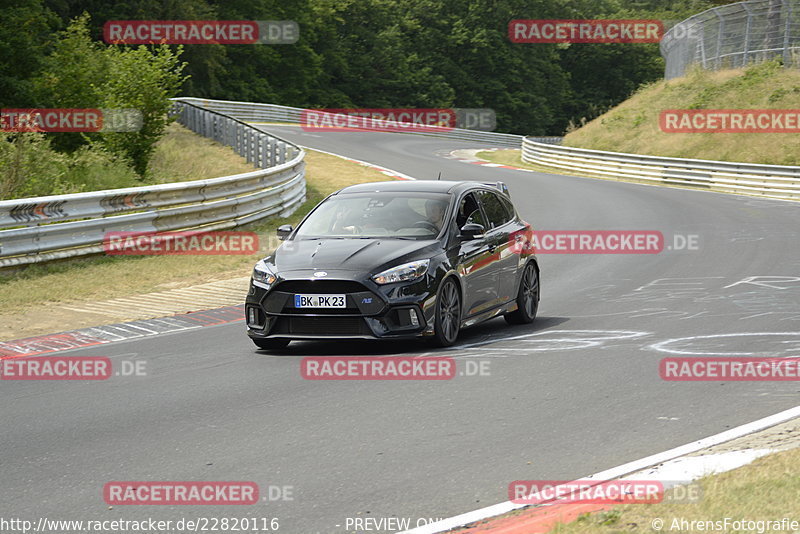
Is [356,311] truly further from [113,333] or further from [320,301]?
[113,333]

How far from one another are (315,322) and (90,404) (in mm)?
2301

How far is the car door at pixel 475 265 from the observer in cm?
1102

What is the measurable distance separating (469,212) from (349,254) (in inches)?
75.0

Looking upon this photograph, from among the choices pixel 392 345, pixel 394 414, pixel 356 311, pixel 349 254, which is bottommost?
pixel 392 345

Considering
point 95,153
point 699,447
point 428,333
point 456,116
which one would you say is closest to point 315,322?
point 428,333

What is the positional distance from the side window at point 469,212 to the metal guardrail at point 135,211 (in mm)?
6637

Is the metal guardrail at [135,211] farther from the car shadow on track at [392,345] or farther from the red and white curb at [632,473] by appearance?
the red and white curb at [632,473]

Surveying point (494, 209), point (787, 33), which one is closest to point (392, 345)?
point (494, 209)

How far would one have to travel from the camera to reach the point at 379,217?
11383 millimetres

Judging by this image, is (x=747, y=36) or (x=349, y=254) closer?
(x=349, y=254)

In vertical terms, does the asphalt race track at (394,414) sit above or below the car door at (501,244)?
below

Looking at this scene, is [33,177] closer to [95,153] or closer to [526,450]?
[95,153]

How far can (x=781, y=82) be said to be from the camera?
45625 millimetres

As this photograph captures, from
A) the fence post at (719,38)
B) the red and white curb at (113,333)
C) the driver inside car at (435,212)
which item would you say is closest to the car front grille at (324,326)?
the driver inside car at (435,212)
